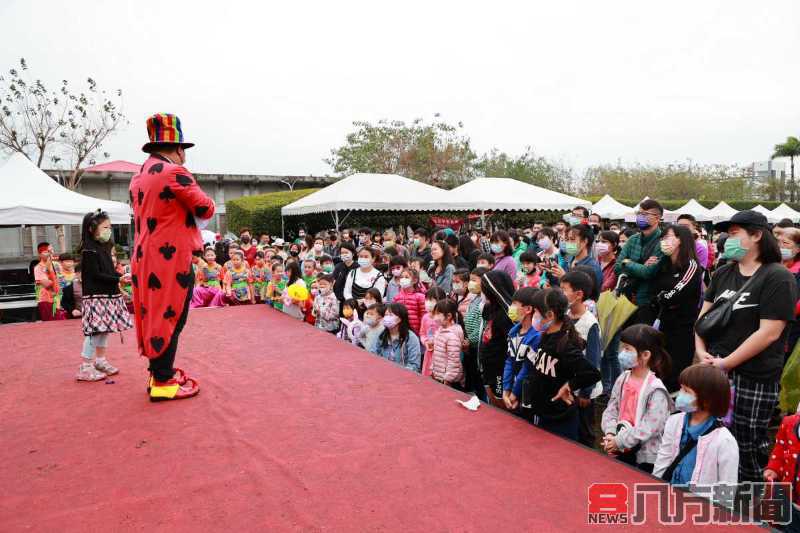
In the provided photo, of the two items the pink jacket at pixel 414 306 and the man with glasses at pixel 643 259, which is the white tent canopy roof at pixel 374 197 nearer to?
the pink jacket at pixel 414 306

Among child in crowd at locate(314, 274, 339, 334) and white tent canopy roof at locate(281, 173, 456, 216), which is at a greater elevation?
white tent canopy roof at locate(281, 173, 456, 216)

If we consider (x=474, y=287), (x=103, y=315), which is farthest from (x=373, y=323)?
(x=103, y=315)

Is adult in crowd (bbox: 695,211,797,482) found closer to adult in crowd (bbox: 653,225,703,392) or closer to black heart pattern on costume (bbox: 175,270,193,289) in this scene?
adult in crowd (bbox: 653,225,703,392)

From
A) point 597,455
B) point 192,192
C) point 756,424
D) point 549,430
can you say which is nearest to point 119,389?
point 192,192

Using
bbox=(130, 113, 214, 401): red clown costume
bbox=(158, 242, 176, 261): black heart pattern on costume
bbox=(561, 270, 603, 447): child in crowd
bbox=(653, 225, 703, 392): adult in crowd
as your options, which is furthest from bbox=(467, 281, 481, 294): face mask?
bbox=(158, 242, 176, 261): black heart pattern on costume

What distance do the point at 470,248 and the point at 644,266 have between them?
3125 mm

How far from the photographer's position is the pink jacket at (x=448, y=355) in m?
3.90

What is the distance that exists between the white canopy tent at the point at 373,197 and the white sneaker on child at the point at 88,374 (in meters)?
7.50

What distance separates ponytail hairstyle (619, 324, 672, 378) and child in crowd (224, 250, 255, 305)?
549 centimetres

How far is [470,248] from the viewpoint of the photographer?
6926 mm

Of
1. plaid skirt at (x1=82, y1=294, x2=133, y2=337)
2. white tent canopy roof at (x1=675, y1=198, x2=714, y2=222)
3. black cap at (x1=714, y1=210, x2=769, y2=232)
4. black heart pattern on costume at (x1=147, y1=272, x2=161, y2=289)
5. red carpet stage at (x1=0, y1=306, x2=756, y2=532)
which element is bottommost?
red carpet stage at (x1=0, y1=306, x2=756, y2=532)

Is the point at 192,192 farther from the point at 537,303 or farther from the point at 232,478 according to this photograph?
the point at 537,303

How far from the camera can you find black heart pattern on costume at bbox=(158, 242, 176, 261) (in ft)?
10.6

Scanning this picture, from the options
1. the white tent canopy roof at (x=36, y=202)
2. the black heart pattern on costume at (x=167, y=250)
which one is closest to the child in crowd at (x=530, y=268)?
the black heart pattern on costume at (x=167, y=250)
